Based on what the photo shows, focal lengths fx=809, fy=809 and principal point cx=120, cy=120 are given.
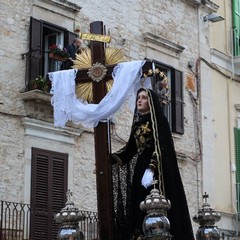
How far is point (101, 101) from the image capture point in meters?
8.69

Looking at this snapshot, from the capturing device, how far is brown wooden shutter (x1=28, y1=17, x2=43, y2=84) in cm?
1439

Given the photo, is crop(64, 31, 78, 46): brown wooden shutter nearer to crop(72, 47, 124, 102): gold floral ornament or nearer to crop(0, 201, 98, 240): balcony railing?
crop(0, 201, 98, 240): balcony railing

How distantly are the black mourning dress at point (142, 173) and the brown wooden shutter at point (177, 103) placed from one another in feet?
28.8

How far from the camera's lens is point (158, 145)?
26.9 ft

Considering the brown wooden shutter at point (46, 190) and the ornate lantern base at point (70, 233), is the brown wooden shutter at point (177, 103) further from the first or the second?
the ornate lantern base at point (70, 233)

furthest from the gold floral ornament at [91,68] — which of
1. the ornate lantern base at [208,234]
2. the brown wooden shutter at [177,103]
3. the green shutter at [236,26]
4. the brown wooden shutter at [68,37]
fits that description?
the green shutter at [236,26]

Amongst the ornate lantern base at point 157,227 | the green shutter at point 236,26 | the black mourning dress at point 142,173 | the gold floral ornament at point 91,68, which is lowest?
the ornate lantern base at point 157,227

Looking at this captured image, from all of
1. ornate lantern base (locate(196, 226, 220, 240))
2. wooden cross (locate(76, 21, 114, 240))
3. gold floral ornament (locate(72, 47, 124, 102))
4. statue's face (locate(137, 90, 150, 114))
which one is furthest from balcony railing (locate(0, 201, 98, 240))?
statue's face (locate(137, 90, 150, 114))

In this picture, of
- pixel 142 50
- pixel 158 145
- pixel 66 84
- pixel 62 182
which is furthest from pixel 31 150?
pixel 158 145

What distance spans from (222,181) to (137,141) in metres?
10.6

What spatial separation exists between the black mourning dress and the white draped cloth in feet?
0.90

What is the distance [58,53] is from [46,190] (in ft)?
8.13

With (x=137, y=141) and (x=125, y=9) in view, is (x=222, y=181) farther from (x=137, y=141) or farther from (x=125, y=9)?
(x=137, y=141)

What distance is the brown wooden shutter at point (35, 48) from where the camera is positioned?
14.4 metres
